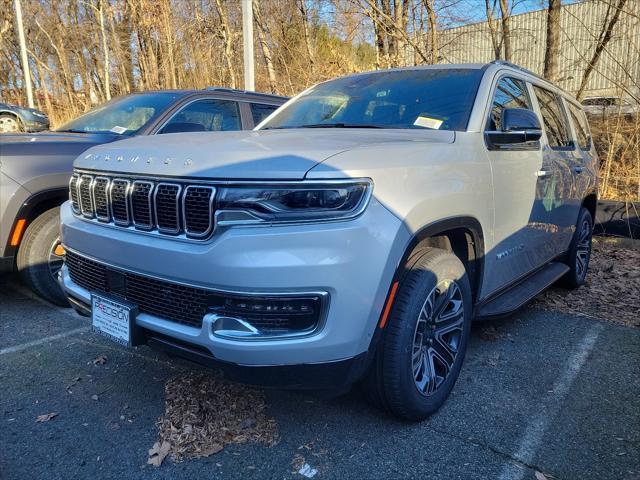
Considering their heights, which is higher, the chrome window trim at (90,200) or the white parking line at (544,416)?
the chrome window trim at (90,200)

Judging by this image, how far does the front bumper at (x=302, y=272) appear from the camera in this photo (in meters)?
1.95

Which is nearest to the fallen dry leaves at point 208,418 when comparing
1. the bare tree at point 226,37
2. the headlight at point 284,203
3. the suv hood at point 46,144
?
the headlight at point 284,203

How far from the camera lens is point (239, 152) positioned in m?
2.15

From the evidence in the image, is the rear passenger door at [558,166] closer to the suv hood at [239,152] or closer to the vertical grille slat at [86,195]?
the suv hood at [239,152]

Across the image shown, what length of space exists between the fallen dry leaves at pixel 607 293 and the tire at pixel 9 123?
617 inches

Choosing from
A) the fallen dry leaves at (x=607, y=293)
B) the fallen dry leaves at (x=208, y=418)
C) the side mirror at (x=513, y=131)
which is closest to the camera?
the fallen dry leaves at (x=208, y=418)

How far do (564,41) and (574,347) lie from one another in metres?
8.70

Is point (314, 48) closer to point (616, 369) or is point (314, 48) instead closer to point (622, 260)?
point (622, 260)

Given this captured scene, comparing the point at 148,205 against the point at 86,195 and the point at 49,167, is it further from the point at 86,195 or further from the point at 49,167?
the point at 49,167

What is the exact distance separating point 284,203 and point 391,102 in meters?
1.73

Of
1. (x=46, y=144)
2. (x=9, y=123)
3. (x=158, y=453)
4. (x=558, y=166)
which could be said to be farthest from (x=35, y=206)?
(x=9, y=123)

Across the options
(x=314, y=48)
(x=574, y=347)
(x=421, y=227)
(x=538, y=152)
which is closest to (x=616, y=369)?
(x=574, y=347)

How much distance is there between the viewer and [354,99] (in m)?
3.63

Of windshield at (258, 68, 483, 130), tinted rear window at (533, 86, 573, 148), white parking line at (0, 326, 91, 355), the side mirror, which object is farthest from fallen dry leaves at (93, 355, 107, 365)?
tinted rear window at (533, 86, 573, 148)
